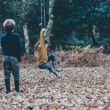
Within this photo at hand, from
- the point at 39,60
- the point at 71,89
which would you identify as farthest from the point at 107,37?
the point at 71,89

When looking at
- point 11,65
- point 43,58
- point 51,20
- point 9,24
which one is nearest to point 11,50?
point 11,65

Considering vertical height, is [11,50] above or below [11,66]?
above

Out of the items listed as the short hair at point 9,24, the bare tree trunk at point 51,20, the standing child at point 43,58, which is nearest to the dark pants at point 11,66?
the short hair at point 9,24

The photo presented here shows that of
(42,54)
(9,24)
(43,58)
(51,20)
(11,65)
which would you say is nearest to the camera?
(9,24)

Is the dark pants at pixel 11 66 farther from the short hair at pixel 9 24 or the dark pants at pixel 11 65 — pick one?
the short hair at pixel 9 24

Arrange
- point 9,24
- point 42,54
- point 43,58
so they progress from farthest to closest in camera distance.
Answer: point 42,54 → point 43,58 → point 9,24

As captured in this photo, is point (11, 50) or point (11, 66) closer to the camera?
point (11, 50)

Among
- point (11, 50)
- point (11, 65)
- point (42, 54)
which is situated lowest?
point (42, 54)

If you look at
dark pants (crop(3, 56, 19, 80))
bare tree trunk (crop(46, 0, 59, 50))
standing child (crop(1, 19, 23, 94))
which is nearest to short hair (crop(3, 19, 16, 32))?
standing child (crop(1, 19, 23, 94))

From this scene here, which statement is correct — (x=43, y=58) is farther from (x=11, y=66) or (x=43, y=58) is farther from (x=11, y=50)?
(x=11, y=50)

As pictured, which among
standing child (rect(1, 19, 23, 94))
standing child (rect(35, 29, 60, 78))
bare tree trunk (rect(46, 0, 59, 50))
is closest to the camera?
standing child (rect(1, 19, 23, 94))

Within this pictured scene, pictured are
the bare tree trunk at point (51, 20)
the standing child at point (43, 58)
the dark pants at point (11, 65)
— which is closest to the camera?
the dark pants at point (11, 65)

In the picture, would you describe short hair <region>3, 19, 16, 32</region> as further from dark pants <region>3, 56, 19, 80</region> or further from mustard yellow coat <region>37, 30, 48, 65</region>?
mustard yellow coat <region>37, 30, 48, 65</region>

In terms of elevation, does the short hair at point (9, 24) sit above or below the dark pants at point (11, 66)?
above
